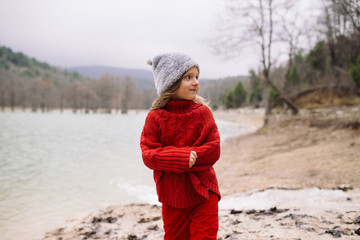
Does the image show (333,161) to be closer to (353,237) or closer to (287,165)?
(287,165)

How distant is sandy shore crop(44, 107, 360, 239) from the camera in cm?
266

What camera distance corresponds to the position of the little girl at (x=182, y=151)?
5.57 ft

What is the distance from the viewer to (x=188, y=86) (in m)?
1.92

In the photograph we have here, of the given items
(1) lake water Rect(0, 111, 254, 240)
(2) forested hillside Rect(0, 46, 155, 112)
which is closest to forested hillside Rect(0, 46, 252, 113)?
(2) forested hillside Rect(0, 46, 155, 112)

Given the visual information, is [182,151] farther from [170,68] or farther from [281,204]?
[281,204]

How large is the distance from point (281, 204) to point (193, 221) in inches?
96.6

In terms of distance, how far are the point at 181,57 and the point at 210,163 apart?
838 mm

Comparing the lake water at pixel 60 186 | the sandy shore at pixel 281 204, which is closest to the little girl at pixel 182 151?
the sandy shore at pixel 281 204

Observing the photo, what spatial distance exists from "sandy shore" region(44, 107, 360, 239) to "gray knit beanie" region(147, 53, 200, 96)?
1774 mm

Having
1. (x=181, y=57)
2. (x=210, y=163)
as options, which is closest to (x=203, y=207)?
(x=210, y=163)

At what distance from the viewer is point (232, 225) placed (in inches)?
118

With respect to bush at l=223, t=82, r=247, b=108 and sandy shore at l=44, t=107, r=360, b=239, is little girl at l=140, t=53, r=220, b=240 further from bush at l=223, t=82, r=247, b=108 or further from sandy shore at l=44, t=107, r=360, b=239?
bush at l=223, t=82, r=247, b=108

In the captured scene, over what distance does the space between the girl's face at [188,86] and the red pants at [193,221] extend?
2.51ft

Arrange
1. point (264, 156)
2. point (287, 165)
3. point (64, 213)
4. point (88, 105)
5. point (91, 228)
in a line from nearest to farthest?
point (91, 228)
point (64, 213)
point (287, 165)
point (264, 156)
point (88, 105)
